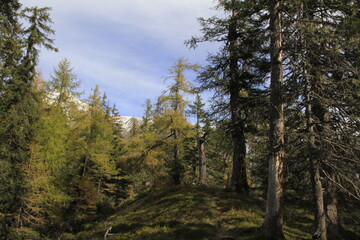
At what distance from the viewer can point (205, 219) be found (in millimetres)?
11688

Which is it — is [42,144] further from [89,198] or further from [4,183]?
[89,198]

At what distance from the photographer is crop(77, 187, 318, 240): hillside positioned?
33.5 feet

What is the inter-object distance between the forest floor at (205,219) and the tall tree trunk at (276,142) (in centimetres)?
Result: 78

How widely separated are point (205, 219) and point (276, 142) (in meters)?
5.58

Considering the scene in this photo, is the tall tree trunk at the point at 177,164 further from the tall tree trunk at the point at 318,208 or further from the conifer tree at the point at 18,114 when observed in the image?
the tall tree trunk at the point at 318,208

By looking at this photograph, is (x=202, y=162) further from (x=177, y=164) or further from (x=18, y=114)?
(x=18, y=114)

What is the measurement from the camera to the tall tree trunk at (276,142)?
796cm

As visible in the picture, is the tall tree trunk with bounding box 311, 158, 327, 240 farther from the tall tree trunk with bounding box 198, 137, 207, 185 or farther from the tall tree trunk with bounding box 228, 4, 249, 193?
the tall tree trunk with bounding box 198, 137, 207, 185

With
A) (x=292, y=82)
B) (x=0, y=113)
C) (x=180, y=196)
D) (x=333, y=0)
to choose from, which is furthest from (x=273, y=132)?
(x=0, y=113)

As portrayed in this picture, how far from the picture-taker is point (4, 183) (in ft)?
51.9

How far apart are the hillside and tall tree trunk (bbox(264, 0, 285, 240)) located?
2.34ft

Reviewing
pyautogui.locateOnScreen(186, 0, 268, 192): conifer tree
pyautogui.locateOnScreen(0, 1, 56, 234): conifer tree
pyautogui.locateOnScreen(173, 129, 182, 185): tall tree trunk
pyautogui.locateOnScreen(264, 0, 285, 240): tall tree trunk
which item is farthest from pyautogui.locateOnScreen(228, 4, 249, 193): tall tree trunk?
pyautogui.locateOnScreen(0, 1, 56, 234): conifer tree

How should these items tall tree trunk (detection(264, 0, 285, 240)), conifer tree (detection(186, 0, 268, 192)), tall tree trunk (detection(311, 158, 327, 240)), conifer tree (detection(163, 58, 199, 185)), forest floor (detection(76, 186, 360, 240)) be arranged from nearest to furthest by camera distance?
tall tree trunk (detection(311, 158, 327, 240))
tall tree trunk (detection(264, 0, 285, 240))
forest floor (detection(76, 186, 360, 240))
conifer tree (detection(186, 0, 268, 192))
conifer tree (detection(163, 58, 199, 185))

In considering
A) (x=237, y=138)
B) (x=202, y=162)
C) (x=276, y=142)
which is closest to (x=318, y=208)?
(x=276, y=142)
